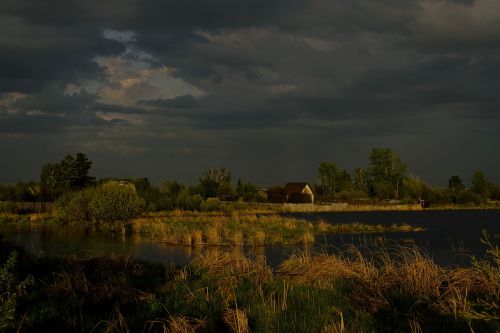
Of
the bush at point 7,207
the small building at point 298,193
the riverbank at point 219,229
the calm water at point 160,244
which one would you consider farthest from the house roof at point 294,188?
the bush at point 7,207

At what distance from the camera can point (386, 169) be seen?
119750mm

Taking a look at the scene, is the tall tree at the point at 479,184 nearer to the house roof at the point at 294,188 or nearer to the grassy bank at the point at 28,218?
the house roof at the point at 294,188

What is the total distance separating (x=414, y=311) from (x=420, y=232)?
3805 centimetres

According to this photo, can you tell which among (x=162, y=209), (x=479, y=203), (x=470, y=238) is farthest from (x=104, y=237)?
(x=479, y=203)

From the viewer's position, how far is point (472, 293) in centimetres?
1012

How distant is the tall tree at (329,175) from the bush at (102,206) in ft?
266

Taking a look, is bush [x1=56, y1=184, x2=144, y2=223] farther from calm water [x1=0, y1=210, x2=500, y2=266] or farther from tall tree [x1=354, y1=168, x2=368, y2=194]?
tall tree [x1=354, y1=168, x2=368, y2=194]

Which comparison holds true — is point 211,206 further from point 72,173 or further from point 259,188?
point 259,188

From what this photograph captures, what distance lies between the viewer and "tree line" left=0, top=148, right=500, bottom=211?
61.2 meters

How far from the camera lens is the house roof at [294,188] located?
94.6 m

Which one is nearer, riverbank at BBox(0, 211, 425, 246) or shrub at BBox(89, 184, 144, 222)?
riverbank at BBox(0, 211, 425, 246)

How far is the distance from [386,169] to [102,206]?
87.2 metres

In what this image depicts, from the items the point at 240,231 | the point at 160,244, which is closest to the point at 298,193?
the point at 240,231

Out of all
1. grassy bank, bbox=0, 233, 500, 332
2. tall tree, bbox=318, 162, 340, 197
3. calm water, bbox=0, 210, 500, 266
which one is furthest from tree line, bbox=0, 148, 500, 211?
grassy bank, bbox=0, 233, 500, 332
